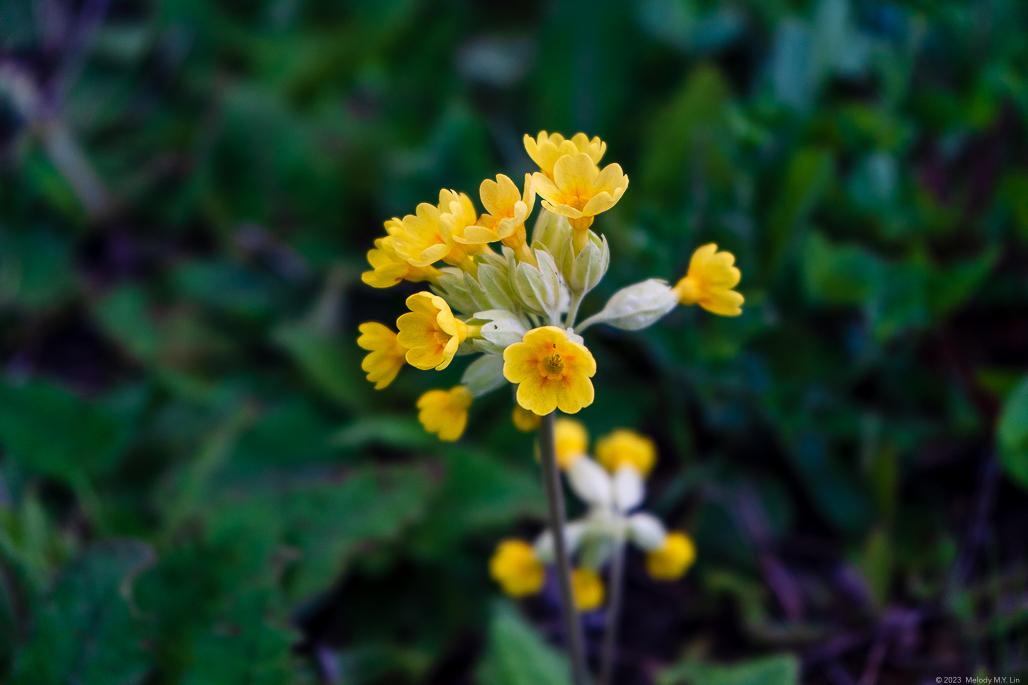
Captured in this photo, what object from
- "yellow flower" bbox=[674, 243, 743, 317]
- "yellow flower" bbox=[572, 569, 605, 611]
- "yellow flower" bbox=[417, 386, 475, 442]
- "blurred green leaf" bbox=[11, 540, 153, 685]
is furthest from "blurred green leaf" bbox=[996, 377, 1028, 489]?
"blurred green leaf" bbox=[11, 540, 153, 685]

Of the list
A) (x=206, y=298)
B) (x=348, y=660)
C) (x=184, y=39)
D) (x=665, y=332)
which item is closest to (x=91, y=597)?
(x=348, y=660)

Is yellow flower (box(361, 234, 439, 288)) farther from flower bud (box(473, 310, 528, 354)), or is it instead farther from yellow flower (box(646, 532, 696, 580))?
yellow flower (box(646, 532, 696, 580))

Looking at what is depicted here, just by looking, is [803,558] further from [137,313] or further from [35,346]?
[35,346]

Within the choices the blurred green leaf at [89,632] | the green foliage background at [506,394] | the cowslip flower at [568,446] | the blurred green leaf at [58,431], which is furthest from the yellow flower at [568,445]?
the blurred green leaf at [58,431]

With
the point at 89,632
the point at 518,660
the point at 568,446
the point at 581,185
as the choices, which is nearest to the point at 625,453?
the point at 568,446

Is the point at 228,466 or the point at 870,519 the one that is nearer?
the point at 870,519

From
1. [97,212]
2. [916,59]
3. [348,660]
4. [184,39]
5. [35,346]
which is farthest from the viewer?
[184,39]

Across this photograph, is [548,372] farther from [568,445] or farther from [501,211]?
[568,445]

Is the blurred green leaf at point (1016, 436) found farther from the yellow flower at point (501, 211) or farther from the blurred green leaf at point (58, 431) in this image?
the blurred green leaf at point (58, 431)

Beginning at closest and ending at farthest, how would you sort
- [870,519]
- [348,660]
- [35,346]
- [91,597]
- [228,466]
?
[91,597] → [348,660] → [870,519] → [228,466] → [35,346]
